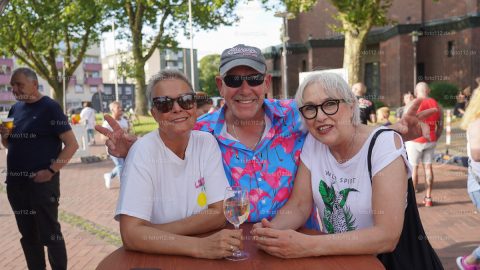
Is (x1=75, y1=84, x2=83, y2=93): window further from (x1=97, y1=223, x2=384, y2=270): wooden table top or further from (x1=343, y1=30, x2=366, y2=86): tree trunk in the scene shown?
(x1=97, y1=223, x2=384, y2=270): wooden table top

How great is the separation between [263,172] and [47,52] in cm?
2665

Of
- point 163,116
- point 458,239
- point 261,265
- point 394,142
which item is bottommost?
point 458,239

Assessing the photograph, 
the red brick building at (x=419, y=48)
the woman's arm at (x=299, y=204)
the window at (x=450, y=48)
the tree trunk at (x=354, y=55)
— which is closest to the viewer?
the woman's arm at (x=299, y=204)

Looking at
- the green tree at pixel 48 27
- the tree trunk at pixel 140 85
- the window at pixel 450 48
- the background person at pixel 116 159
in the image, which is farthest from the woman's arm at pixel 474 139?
the window at pixel 450 48

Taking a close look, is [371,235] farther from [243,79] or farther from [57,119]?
[57,119]

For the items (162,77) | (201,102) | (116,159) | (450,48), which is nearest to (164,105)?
(162,77)

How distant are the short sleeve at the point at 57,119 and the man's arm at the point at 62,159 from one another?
55mm

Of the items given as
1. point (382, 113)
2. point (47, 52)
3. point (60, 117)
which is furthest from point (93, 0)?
point (60, 117)

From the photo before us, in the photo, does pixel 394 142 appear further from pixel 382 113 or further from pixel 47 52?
pixel 47 52

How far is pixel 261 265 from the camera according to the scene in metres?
1.97

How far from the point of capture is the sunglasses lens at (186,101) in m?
2.21

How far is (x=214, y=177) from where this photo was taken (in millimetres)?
2303

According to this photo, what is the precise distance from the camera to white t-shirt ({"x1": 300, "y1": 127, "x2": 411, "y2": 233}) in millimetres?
2123

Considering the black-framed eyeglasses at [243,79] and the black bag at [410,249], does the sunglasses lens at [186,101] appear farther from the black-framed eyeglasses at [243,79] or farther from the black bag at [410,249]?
the black bag at [410,249]
